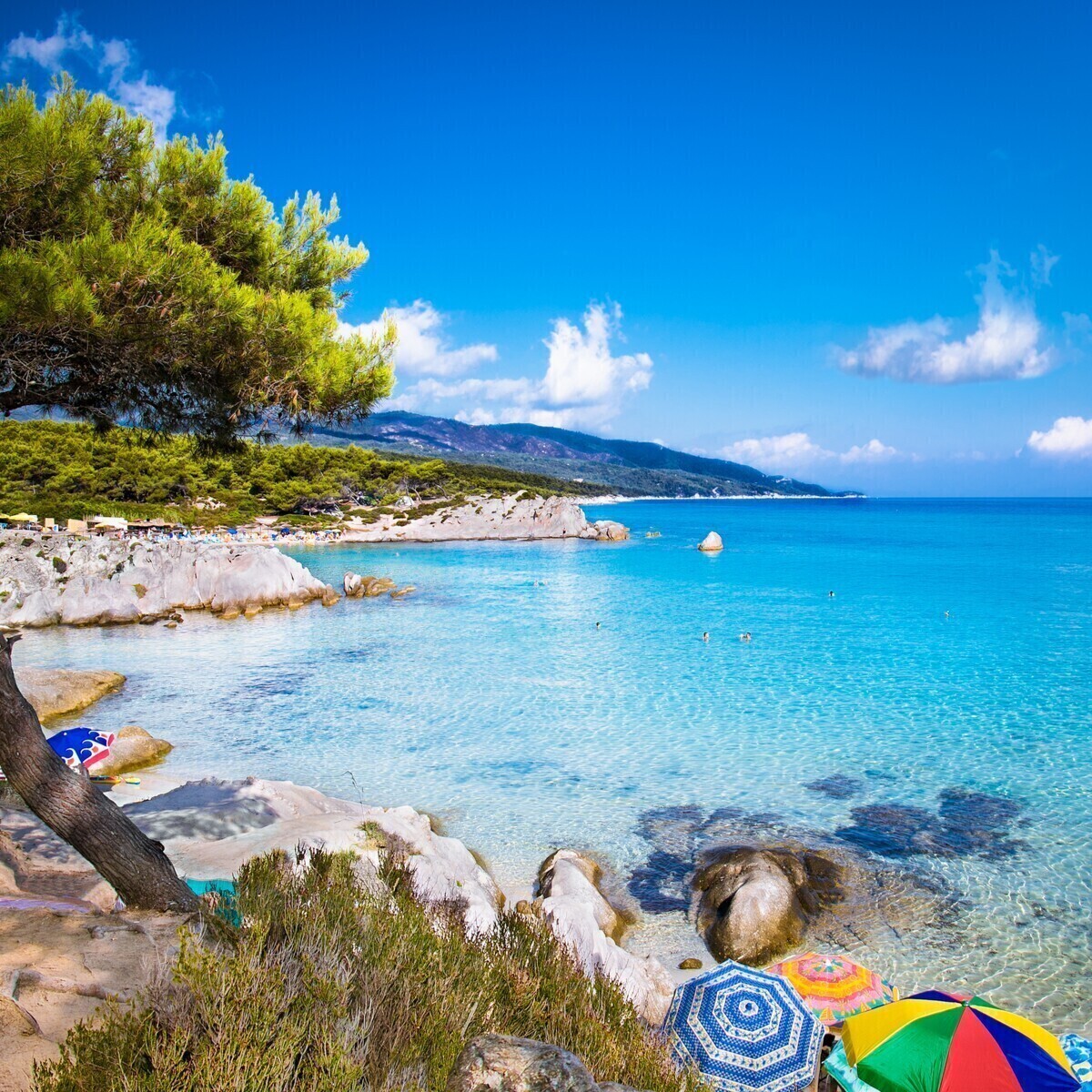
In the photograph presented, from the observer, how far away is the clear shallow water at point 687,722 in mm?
8641

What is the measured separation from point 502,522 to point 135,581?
41090 millimetres

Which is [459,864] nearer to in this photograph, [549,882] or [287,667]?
[549,882]

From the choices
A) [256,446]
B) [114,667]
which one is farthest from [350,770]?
[114,667]

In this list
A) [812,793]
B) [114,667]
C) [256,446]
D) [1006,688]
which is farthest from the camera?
[114,667]

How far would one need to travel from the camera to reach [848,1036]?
511cm

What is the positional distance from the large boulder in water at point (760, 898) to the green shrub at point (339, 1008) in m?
2.98

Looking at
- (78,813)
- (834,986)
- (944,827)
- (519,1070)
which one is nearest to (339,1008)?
(519,1070)

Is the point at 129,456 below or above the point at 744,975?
above

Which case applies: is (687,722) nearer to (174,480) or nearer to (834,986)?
(834,986)

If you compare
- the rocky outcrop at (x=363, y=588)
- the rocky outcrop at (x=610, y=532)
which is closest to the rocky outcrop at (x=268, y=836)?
the rocky outcrop at (x=363, y=588)

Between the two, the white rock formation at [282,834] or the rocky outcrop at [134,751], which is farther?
the rocky outcrop at [134,751]

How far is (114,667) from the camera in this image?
63.7 ft

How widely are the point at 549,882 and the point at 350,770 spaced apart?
17.8ft

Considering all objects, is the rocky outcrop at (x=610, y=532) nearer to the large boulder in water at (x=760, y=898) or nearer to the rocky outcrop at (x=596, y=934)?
the large boulder in water at (x=760, y=898)
